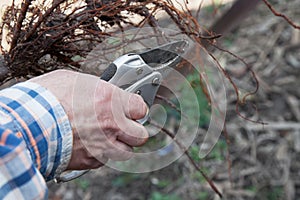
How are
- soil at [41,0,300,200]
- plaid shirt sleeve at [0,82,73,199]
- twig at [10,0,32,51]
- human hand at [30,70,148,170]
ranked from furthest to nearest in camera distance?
soil at [41,0,300,200], twig at [10,0,32,51], human hand at [30,70,148,170], plaid shirt sleeve at [0,82,73,199]

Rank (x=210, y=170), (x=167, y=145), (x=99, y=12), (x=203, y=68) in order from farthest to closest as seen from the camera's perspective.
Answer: (x=210, y=170)
(x=167, y=145)
(x=203, y=68)
(x=99, y=12)

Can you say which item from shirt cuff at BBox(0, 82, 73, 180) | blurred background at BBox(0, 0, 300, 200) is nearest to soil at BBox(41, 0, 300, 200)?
blurred background at BBox(0, 0, 300, 200)

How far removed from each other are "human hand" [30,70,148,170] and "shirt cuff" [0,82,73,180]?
2cm

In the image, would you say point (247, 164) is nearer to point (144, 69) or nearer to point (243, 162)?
point (243, 162)

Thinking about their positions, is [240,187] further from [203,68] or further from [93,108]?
[93,108]

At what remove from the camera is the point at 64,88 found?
2.54 ft

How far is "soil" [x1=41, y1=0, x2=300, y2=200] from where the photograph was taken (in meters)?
2.02

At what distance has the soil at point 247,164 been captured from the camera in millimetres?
2023

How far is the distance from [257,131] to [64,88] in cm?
151

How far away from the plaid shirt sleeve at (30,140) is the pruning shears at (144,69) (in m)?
0.15

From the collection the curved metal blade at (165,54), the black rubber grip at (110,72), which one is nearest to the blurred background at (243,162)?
the curved metal blade at (165,54)

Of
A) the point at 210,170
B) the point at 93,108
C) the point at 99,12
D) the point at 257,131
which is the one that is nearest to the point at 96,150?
the point at 93,108

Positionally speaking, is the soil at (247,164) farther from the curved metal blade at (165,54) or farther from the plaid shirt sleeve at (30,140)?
the plaid shirt sleeve at (30,140)

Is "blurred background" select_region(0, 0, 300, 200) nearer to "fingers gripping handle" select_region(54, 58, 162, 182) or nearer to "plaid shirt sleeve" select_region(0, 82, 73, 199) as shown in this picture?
"fingers gripping handle" select_region(54, 58, 162, 182)
